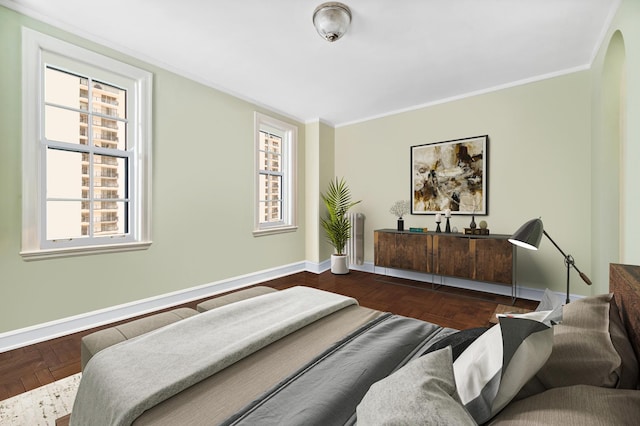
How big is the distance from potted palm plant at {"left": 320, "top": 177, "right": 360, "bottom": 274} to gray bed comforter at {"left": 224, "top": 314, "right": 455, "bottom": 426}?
11.2 ft

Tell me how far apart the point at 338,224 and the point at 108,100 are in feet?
11.3

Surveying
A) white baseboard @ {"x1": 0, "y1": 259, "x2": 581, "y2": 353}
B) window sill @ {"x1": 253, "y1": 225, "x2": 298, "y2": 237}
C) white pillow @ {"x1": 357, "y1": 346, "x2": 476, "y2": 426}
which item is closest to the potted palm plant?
white baseboard @ {"x1": 0, "y1": 259, "x2": 581, "y2": 353}

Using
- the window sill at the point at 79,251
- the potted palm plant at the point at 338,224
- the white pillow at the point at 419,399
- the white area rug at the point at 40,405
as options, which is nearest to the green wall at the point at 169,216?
the window sill at the point at 79,251

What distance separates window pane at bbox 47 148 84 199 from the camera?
249 centimetres

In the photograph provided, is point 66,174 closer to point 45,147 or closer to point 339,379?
point 45,147

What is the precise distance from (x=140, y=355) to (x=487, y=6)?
10.6ft

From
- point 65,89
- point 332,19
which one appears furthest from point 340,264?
point 65,89

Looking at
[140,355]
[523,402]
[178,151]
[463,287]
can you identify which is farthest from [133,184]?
[463,287]

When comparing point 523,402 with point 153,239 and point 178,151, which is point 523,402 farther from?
point 178,151

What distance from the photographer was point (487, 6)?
222 centimetres

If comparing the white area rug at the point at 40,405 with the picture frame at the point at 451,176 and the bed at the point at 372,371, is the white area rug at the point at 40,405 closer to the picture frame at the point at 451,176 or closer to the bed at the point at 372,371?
the bed at the point at 372,371

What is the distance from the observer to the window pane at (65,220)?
8.16 feet

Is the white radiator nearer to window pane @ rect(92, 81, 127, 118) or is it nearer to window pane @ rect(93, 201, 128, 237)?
window pane @ rect(93, 201, 128, 237)

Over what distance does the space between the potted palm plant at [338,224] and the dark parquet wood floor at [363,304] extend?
0.22m
